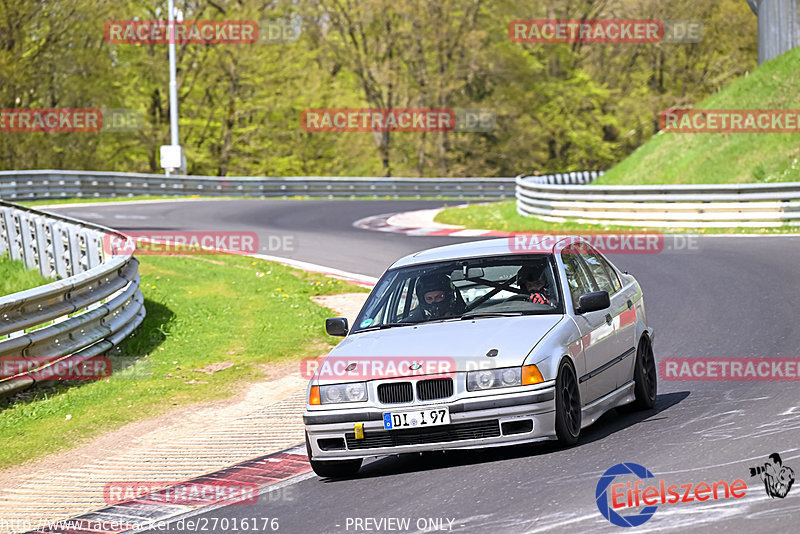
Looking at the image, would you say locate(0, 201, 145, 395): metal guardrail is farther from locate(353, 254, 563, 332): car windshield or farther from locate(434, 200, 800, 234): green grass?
locate(434, 200, 800, 234): green grass

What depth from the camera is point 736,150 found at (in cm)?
3048

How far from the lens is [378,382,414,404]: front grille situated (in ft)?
24.3

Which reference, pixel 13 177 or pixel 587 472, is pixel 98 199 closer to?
pixel 13 177

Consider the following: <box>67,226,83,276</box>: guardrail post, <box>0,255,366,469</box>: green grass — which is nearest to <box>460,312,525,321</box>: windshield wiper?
<box>0,255,366,469</box>: green grass

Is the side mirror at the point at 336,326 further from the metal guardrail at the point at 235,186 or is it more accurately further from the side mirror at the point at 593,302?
the metal guardrail at the point at 235,186

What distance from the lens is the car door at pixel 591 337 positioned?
815 cm

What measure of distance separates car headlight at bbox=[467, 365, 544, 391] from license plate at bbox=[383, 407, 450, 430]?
23 cm

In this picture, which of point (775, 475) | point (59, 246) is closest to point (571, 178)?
point (59, 246)

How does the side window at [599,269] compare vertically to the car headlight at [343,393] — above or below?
above

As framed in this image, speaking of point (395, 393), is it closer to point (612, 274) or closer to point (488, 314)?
point (488, 314)

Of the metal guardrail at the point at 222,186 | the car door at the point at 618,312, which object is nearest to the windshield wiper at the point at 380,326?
the car door at the point at 618,312
